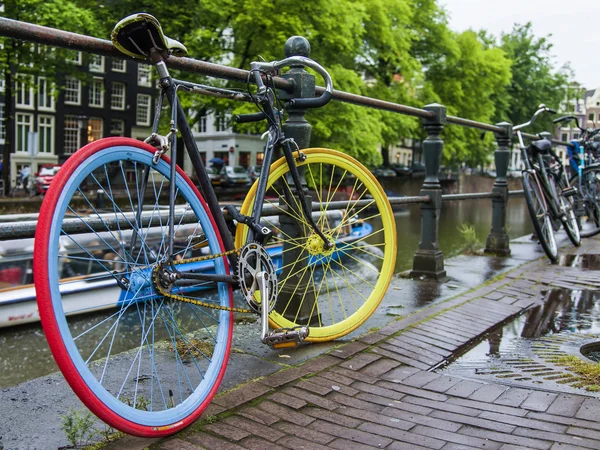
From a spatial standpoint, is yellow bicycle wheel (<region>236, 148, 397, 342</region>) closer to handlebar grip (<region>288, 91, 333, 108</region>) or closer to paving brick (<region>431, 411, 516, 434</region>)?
handlebar grip (<region>288, 91, 333, 108</region>)

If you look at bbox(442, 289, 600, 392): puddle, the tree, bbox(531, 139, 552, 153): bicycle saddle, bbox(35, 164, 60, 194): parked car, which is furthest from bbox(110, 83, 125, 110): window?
bbox(442, 289, 600, 392): puddle

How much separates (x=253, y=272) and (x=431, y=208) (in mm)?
3049

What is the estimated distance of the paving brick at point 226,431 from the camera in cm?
213

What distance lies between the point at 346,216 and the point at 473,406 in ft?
4.38

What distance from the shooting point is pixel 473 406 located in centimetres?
256

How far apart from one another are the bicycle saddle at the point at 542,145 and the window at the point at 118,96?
39.5 m

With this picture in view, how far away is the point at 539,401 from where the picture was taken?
8.64ft

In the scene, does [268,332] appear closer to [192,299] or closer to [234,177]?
[192,299]

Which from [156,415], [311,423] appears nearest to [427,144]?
[311,423]

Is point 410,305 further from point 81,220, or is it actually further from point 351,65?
point 351,65

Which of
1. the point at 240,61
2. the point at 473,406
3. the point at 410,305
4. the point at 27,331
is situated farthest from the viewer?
the point at 240,61

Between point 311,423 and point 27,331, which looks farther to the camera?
point 27,331

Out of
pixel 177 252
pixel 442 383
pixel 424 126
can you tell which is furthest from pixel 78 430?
pixel 424 126

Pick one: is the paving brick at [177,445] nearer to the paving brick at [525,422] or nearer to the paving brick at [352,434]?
the paving brick at [352,434]
